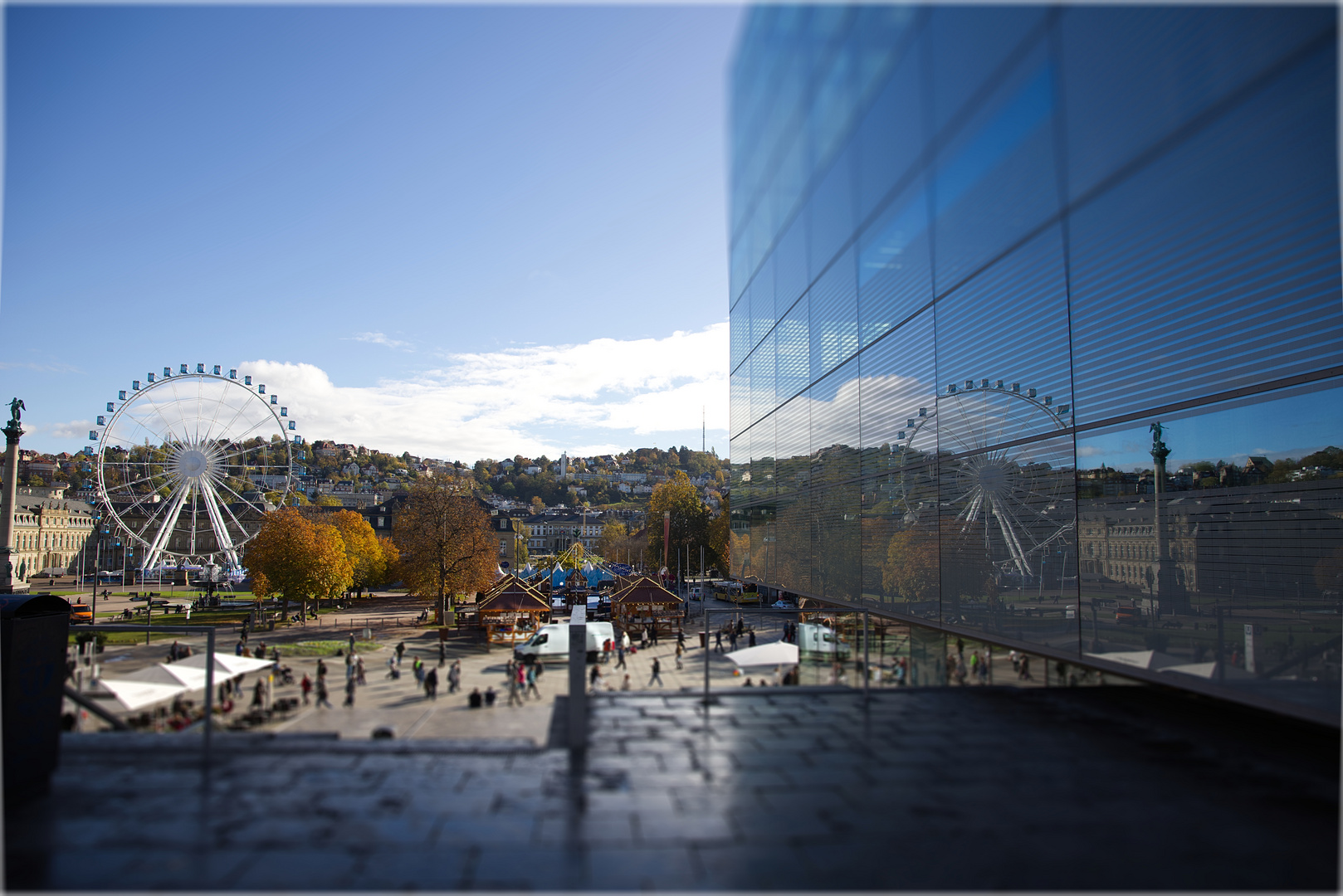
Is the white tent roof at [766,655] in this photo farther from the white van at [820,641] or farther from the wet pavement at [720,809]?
the wet pavement at [720,809]

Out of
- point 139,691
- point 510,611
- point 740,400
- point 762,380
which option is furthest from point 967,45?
point 510,611

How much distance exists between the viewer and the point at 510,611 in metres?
36.9

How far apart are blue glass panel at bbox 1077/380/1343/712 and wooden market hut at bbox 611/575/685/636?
2711cm

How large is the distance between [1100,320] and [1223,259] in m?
2.39

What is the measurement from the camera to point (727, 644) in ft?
113

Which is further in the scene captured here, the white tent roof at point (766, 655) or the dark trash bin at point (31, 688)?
the white tent roof at point (766, 655)

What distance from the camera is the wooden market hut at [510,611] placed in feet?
119

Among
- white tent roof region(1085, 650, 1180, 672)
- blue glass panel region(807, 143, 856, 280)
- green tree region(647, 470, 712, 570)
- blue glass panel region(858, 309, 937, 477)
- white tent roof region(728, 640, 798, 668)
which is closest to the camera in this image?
white tent roof region(1085, 650, 1180, 672)

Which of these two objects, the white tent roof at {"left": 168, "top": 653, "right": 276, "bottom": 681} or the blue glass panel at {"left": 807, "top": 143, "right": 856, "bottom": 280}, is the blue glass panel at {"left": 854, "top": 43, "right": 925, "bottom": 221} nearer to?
the blue glass panel at {"left": 807, "top": 143, "right": 856, "bottom": 280}

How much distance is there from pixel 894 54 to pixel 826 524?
15152mm

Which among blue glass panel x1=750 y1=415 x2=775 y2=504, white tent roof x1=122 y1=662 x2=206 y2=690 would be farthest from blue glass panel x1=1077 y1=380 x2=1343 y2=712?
blue glass panel x1=750 y1=415 x2=775 y2=504

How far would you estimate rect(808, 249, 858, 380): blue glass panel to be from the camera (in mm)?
22078

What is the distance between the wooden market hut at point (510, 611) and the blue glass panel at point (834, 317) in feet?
60.4

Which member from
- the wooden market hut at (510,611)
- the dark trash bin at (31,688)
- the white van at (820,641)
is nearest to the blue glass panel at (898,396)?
the white van at (820,641)
